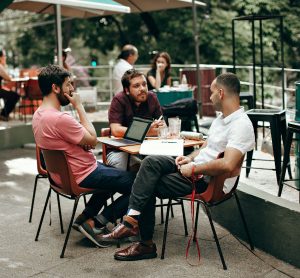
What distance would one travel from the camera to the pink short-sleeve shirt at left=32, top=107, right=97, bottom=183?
4.67m

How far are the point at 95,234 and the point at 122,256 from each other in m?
0.46

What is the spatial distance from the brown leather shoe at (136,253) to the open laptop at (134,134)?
2.95 ft

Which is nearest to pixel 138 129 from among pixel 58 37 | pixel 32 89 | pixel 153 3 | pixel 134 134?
pixel 134 134

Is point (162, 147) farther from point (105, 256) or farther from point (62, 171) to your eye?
point (105, 256)

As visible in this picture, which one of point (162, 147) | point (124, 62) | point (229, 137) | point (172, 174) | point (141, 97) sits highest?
point (124, 62)

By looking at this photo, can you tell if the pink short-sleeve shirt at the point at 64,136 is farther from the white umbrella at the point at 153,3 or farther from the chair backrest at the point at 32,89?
the white umbrella at the point at 153,3

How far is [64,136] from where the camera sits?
4684 mm

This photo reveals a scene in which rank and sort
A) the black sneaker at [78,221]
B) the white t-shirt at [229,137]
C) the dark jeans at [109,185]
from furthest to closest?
1. the black sneaker at [78,221]
2. the dark jeans at [109,185]
3. the white t-shirt at [229,137]

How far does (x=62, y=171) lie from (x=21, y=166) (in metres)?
3.98

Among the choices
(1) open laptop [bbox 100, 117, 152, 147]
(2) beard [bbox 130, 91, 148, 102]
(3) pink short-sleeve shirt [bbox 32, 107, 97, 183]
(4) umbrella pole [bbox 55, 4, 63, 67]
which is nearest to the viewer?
(3) pink short-sleeve shirt [bbox 32, 107, 97, 183]

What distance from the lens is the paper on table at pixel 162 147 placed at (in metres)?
4.69

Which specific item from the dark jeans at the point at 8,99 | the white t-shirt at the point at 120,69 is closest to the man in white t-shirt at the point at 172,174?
the white t-shirt at the point at 120,69

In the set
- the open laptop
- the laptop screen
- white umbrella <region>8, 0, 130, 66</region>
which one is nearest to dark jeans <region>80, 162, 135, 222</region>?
the open laptop

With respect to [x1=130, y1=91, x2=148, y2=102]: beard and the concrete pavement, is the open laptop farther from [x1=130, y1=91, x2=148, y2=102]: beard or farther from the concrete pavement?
the concrete pavement
